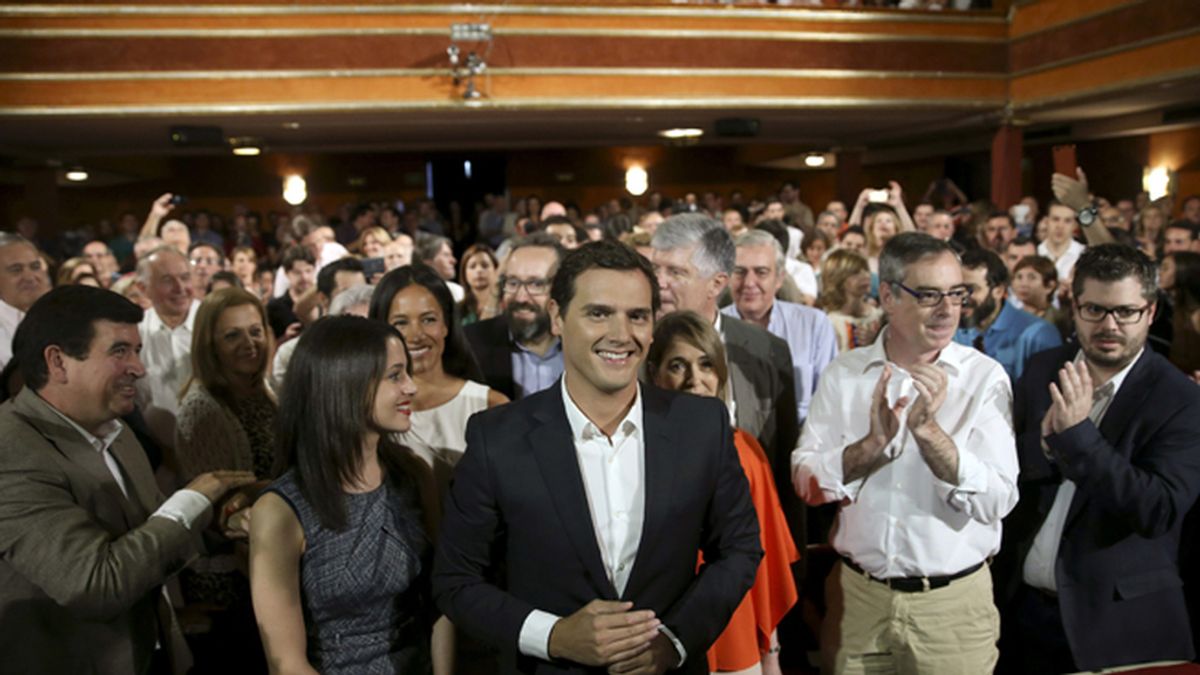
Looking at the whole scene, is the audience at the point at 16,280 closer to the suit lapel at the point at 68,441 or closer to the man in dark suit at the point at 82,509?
the man in dark suit at the point at 82,509

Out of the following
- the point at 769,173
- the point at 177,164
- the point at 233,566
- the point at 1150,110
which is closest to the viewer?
the point at 233,566

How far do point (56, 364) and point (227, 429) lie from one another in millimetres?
844

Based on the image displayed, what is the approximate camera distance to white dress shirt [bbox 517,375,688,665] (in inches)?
68.8

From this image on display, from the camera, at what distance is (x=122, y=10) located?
813cm

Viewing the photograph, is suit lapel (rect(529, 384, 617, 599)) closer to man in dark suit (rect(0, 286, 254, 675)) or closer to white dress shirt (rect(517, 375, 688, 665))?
white dress shirt (rect(517, 375, 688, 665))

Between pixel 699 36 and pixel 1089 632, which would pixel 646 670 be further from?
pixel 699 36

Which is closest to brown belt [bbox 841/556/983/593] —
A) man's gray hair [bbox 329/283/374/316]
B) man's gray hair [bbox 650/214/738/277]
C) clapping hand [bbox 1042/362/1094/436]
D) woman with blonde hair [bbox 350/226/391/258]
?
clapping hand [bbox 1042/362/1094/436]

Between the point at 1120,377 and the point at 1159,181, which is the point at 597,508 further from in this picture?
the point at 1159,181

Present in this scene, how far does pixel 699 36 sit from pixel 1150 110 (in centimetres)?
518

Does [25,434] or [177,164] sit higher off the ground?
[177,164]

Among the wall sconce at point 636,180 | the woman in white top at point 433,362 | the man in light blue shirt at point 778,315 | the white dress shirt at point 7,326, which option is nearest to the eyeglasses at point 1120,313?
the man in light blue shirt at point 778,315

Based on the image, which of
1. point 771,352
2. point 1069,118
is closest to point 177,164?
point 1069,118

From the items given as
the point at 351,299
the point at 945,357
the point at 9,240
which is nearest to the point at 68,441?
the point at 351,299

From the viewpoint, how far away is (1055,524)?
2.41 meters
